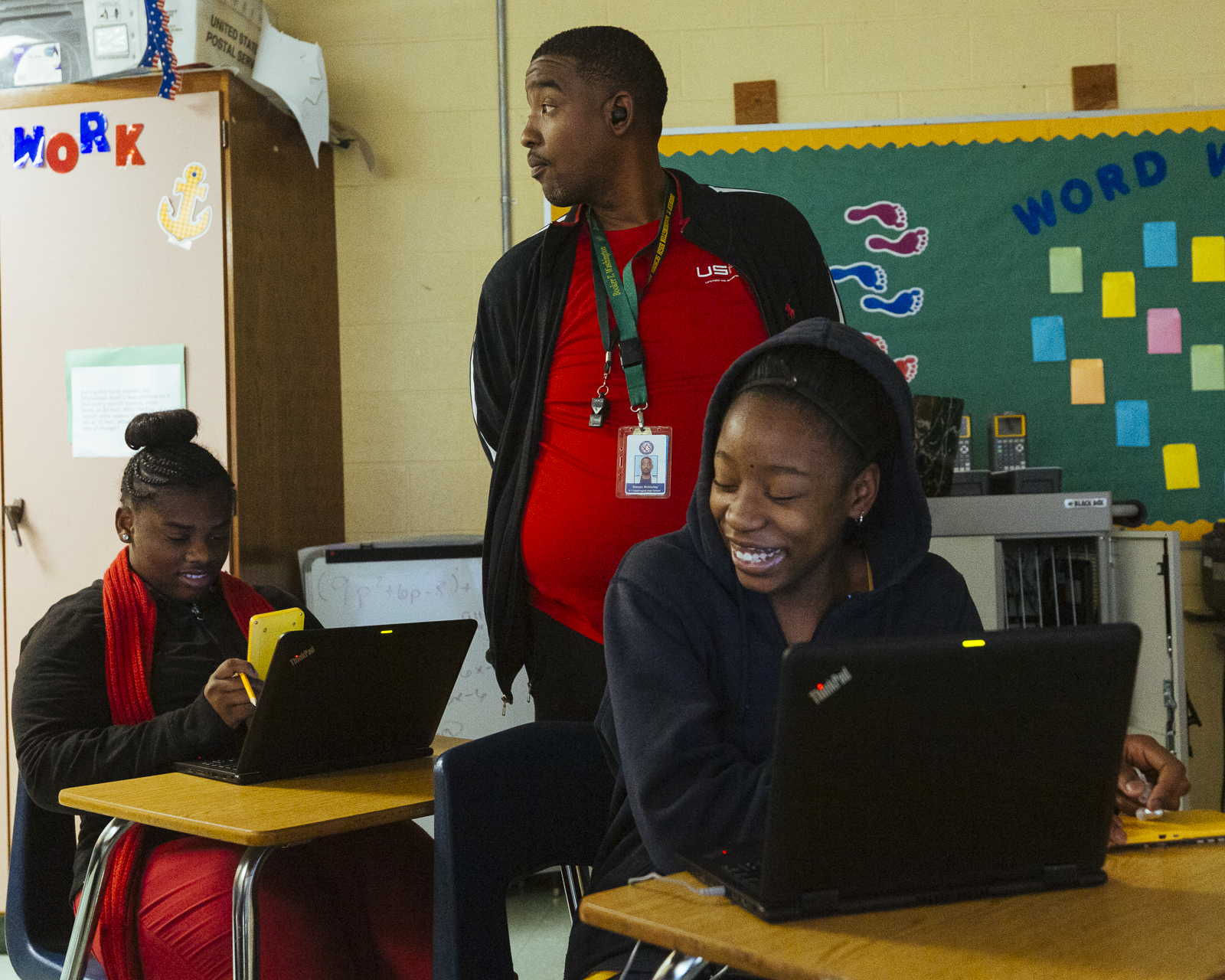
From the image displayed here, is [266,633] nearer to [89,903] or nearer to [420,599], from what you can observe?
[89,903]

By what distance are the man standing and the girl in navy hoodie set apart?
45cm

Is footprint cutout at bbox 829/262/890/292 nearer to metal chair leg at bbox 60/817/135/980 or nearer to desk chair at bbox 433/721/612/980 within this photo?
desk chair at bbox 433/721/612/980

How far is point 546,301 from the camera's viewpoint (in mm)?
1852

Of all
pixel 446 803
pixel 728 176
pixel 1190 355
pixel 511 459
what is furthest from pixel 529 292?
pixel 1190 355

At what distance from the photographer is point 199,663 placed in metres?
1.87

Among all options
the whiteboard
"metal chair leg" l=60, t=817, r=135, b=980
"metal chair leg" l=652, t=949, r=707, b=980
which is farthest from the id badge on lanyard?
the whiteboard

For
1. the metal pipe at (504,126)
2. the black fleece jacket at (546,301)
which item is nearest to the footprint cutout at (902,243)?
the metal pipe at (504,126)

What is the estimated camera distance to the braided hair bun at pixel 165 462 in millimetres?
1936

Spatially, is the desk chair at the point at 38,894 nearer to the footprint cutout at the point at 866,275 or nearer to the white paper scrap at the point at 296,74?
the white paper scrap at the point at 296,74

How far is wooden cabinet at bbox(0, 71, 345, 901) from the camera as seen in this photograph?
2852 mm

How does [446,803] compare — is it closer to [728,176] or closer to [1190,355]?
[728,176]

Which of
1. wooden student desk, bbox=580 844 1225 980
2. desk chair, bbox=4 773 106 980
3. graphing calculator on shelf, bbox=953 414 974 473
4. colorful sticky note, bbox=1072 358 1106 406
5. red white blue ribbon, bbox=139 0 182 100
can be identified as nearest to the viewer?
wooden student desk, bbox=580 844 1225 980

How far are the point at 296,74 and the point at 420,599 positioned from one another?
4.71 ft

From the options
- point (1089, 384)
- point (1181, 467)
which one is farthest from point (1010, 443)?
point (1181, 467)
